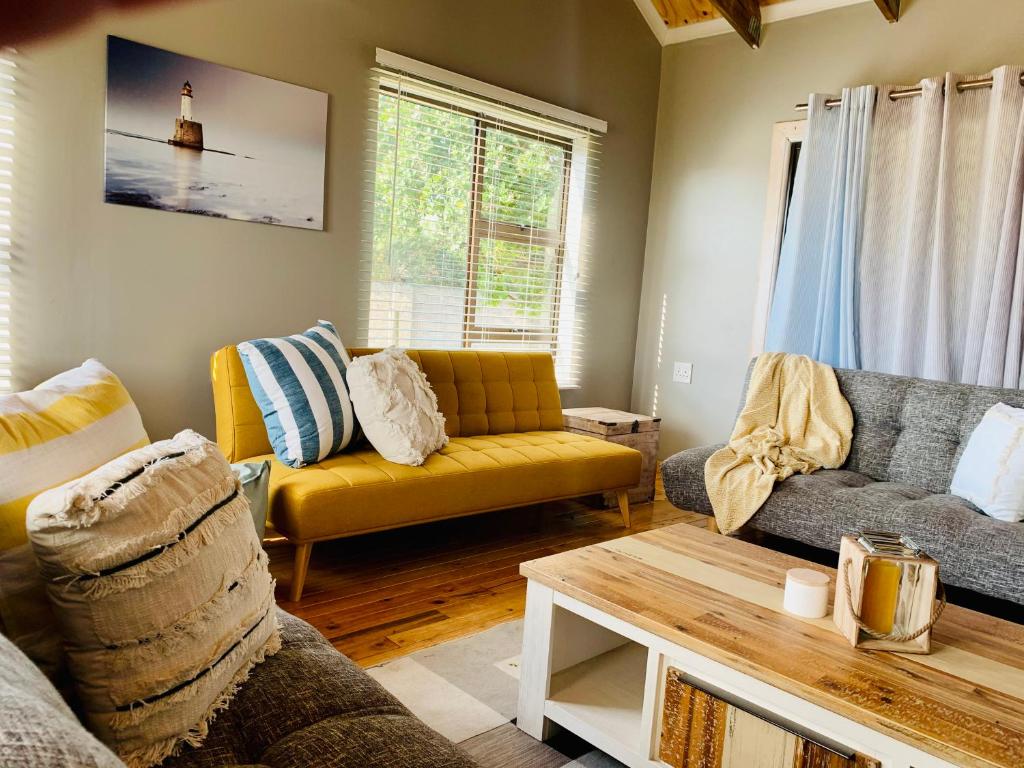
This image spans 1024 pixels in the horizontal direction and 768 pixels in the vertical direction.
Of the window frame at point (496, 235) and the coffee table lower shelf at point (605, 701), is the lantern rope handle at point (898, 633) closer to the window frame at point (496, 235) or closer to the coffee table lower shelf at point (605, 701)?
the coffee table lower shelf at point (605, 701)

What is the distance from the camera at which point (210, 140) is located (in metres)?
3.03

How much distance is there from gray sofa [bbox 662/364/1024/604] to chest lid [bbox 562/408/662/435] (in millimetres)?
591

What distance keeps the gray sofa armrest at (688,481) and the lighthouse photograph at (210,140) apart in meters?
1.87

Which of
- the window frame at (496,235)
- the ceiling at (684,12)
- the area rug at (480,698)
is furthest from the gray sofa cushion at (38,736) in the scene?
the ceiling at (684,12)

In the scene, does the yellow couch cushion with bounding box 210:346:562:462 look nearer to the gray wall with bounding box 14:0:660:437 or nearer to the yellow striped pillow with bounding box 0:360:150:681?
the gray wall with bounding box 14:0:660:437

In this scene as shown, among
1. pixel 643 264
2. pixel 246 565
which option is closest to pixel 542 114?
pixel 643 264

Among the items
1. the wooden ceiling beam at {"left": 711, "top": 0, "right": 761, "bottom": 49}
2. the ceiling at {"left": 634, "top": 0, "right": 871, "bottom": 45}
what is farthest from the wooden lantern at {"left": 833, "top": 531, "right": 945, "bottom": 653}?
the ceiling at {"left": 634, "top": 0, "right": 871, "bottom": 45}

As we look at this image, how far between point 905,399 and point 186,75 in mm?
3169

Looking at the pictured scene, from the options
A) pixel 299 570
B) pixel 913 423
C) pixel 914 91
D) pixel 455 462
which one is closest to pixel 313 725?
pixel 299 570

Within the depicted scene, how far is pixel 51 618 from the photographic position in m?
1.06

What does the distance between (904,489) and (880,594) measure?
1583mm

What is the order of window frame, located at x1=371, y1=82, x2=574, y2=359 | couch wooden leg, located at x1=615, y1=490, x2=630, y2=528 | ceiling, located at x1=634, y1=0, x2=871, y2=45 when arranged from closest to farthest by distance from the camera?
couch wooden leg, located at x1=615, y1=490, x2=630, y2=528
window frame, located at x1=371, y1=82, x2=574, y2=359
ceiling, located at x1=634, y1=0, x2=871, y2=45

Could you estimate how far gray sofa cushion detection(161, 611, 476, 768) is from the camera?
104 cm

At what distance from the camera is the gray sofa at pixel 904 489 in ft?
7.98
